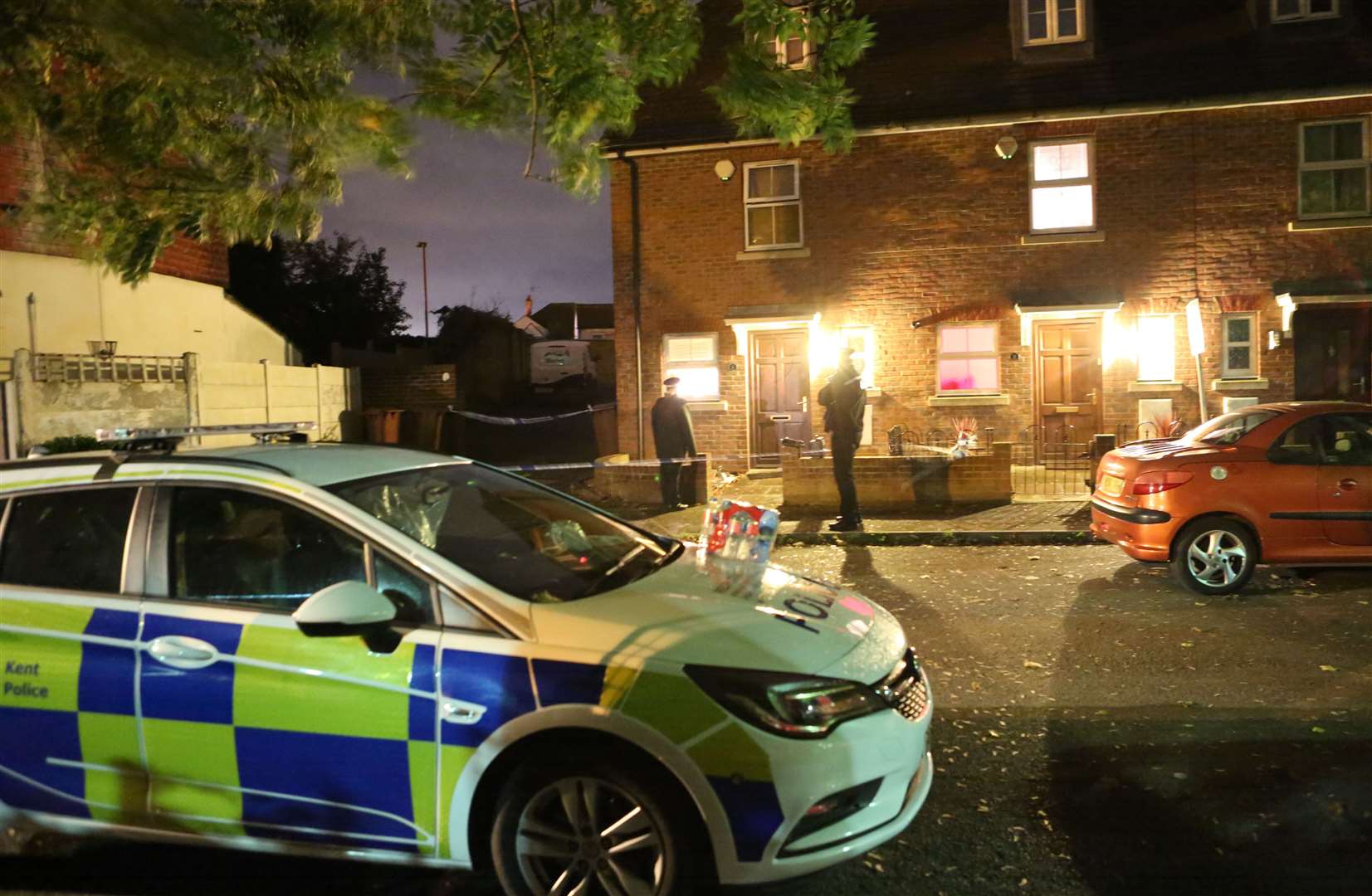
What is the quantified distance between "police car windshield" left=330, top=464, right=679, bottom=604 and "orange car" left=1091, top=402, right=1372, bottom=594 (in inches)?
200

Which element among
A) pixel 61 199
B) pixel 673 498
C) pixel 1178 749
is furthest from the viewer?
pixel 673 498

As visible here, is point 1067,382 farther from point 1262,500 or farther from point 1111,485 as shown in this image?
point 1262,500

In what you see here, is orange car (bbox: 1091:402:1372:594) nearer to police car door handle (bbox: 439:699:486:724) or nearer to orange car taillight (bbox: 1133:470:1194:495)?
orange car taillight (bbox: 1133:470:1194:495)

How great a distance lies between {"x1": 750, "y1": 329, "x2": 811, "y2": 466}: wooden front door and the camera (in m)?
16.8

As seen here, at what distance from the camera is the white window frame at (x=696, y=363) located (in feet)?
55.3

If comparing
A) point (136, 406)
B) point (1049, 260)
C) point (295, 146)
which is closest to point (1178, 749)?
point (295, 146)

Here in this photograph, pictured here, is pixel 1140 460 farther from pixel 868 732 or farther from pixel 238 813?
pixel 238 813

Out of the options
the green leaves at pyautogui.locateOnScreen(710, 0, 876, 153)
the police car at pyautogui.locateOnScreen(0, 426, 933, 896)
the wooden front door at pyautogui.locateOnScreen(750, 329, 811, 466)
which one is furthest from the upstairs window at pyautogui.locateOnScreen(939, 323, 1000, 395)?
the police car at pyautogui.locateOnScreen(0, 426, 933, 896)

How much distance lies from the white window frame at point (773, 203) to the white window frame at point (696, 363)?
1500 mm

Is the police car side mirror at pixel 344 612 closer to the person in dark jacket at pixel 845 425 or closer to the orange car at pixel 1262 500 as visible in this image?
the orange car at pixel 1262 500

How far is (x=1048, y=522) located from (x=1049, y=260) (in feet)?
18.6

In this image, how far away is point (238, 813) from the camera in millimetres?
3488

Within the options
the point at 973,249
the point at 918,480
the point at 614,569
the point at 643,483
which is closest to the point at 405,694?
the point at 614,569

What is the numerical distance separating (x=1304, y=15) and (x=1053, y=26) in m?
3.42
